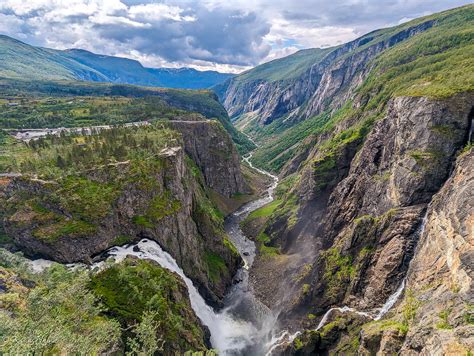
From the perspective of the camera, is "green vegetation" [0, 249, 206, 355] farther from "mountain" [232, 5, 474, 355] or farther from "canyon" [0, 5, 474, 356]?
"mountain" [232, 5, 474, 355]

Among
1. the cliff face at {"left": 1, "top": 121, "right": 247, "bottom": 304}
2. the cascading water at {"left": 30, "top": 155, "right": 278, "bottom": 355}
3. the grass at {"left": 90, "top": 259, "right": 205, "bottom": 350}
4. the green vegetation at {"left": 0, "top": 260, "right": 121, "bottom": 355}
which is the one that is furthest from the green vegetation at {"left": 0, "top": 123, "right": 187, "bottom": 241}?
the grass at {"left": 90, "top": 259, "right": 205, "bottom": 350}

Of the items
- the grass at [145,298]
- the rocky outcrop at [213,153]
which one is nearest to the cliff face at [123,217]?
the grass at [145,298]

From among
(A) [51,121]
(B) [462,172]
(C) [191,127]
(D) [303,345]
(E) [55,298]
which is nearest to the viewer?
(E) [55,298]

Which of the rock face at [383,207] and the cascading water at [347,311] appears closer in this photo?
the cascading water at [347,311]

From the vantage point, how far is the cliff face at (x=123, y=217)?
7131 cm

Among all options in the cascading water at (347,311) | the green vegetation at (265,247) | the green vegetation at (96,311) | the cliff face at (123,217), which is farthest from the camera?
the green vegetation at (265,247)

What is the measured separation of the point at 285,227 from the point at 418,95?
6499cm

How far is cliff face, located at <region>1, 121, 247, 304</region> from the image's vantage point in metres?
71.3

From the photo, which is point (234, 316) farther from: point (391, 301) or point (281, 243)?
point (391, 301)

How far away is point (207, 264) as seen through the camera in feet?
329

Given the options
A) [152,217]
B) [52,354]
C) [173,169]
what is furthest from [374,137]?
[52,354]

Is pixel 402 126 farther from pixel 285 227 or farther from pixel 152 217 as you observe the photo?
pixel 152 217

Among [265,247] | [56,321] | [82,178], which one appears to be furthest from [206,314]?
[56,321]

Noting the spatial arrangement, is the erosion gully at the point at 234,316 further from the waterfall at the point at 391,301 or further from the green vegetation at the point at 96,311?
the green vegetation at the point at 96,311
